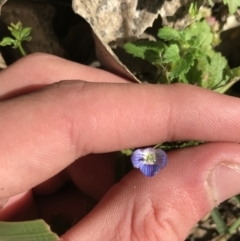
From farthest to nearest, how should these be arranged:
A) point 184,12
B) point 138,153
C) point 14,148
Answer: point 184,12
point 138,153
point 14,148

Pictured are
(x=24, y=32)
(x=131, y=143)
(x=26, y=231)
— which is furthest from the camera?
(x=24, y=32)

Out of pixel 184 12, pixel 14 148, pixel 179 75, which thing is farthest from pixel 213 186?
pixel 184 12

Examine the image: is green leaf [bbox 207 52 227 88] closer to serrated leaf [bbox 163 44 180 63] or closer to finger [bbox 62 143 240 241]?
serrated leaf [bbox 163 44 180 63]

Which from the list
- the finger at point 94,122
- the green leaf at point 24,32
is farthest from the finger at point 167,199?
the green leaf at point 24,32

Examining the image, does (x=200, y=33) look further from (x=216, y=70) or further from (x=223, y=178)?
(x=223, y=178)

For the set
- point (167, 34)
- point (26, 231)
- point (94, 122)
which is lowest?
point (26, 231)

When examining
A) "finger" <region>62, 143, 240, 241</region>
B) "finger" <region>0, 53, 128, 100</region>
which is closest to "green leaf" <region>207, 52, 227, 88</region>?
"finger" <region>62, 143, 240, 241</region>

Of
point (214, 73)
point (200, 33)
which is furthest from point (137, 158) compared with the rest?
point (200, 33)

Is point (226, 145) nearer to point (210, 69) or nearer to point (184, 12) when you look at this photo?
point (210, 69)
